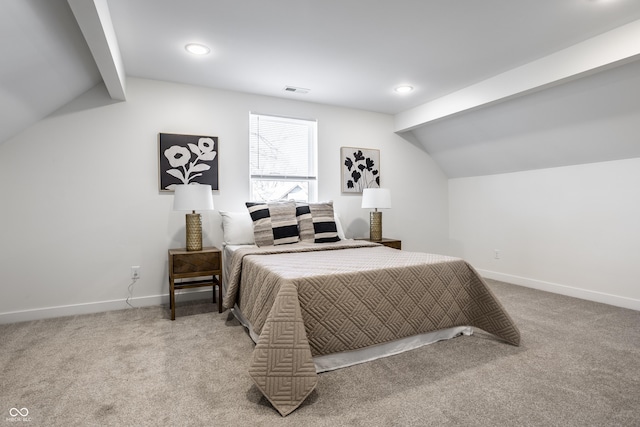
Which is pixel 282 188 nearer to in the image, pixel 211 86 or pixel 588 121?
pixel 211 86

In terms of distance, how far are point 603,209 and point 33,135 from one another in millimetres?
5511

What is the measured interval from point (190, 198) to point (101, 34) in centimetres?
142

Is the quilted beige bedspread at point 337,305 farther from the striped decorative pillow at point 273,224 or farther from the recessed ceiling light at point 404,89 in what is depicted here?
the recessed ceiling light at point 404,89

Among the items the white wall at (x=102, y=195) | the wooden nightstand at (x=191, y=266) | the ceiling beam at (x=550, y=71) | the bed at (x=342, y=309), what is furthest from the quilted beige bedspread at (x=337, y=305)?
the ceiling beam at (x=550, y=71)

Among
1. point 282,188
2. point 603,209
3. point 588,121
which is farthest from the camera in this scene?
point 282,188

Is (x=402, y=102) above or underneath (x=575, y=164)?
above

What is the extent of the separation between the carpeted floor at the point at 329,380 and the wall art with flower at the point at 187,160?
149 centimetres

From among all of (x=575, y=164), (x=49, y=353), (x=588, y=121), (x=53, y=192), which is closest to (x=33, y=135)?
(x=53, y=192)

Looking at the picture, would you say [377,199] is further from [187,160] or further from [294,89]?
[187,160]

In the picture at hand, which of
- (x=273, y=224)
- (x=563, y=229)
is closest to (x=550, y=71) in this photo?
(x=563, y=229)

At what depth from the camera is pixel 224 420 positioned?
154 centimetres

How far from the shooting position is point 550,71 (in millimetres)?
2865

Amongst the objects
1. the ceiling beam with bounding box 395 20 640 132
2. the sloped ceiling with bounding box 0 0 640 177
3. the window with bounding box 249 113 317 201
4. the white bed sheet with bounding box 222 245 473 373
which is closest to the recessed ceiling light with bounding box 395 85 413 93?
the sloped ceiling with bounding box 0 0 640 177

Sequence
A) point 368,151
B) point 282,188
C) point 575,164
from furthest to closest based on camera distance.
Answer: point 368,151, point 282,188, point 575,164
